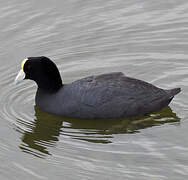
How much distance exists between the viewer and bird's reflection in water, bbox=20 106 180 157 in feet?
31.1

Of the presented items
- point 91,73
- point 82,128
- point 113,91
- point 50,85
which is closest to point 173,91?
point 113,91

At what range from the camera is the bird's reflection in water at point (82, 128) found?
31.1 ft

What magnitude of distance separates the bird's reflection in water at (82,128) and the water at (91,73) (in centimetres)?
2

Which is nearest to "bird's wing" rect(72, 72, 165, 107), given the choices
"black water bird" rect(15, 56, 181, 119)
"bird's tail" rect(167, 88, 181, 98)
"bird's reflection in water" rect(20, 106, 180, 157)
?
"black water bird" rect(15, 56, 181, 119)

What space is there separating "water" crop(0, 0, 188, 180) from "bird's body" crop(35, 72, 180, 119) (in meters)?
0.19

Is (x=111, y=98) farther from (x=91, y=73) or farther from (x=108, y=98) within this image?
(x=91, y=73)

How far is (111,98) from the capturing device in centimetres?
974

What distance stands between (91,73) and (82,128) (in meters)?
1.65

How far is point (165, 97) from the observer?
32.4 feet

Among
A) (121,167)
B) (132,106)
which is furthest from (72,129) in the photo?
(121,167)

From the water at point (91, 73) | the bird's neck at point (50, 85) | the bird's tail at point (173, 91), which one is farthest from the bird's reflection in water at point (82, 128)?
the bird's neck at point (50, 85)

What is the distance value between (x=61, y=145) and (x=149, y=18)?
4.49 m

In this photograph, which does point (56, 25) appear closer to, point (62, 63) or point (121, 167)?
point (62, 63)

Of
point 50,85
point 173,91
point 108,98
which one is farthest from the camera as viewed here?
point 50,85
